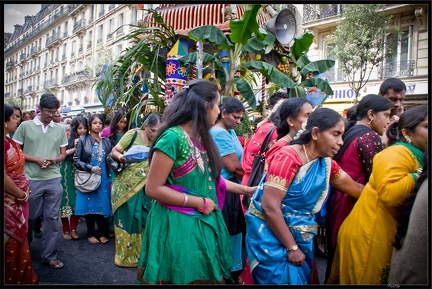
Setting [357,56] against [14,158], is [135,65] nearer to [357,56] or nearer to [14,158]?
[14,158]

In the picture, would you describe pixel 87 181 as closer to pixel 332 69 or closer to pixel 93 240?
pixel 93 240

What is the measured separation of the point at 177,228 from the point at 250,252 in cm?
54

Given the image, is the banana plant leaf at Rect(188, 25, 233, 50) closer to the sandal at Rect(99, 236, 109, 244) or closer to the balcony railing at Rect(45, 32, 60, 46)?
the sandal at Rect(99, 236, 109, 244)

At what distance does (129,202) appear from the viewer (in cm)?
388

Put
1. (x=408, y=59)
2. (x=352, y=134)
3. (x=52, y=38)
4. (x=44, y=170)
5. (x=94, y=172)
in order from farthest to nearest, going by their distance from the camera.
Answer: (x=52, y=38)
(x=408, y=59)
(x=94, y=172)
(x=44, y=170)
(x=352, y=134)

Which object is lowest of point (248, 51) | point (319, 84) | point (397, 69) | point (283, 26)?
point (319, 84)

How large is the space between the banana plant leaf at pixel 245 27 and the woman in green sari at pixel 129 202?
241 cm

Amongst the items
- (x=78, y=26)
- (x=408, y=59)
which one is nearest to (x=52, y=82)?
(x=78, y=26)

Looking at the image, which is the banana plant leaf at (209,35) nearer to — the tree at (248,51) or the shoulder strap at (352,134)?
the tree at (248,51)

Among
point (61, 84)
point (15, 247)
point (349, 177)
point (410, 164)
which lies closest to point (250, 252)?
point (349, 177)

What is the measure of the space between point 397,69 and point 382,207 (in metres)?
15.4

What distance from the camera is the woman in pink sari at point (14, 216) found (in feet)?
8.75

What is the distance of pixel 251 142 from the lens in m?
3.13

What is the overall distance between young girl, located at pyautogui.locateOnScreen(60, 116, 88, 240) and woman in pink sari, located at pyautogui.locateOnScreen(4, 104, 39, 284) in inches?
82.1
